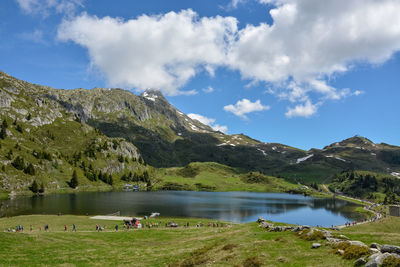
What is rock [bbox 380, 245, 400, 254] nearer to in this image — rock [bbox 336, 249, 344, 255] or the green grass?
rock [bbox 336, 249, 344, 255]

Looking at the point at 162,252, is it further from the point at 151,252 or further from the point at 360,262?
the point at 360,262

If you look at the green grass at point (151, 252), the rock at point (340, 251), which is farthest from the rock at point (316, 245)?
the rock at point (340, 251)

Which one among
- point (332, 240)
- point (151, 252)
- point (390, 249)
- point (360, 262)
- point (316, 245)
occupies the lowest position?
point (151, 252)

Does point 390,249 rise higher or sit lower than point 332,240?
higher

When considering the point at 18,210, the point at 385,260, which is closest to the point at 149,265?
the point at 385,260

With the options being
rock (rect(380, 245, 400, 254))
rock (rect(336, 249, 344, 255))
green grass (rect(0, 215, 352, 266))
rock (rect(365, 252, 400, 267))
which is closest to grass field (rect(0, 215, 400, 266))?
green grass (rect(0, 215, 352, 266))

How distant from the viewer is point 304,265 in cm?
2283

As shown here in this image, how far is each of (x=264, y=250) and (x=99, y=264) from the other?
21125 mm

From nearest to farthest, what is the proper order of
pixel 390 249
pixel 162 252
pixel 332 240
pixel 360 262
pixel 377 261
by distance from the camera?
pixel 377 261
pixel 360 262
pixel 390 249
pixel 332 240
pixel 162 252

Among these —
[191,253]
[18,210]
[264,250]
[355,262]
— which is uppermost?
[355,262]

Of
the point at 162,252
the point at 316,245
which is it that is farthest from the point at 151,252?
the point at 316,245

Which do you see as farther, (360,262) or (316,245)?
(316,245)

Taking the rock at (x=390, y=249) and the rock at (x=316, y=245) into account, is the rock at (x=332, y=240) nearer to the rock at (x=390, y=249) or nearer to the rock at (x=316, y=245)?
the rock at (x=316, y=245)

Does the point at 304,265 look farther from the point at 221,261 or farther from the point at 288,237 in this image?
the point at 288,237
